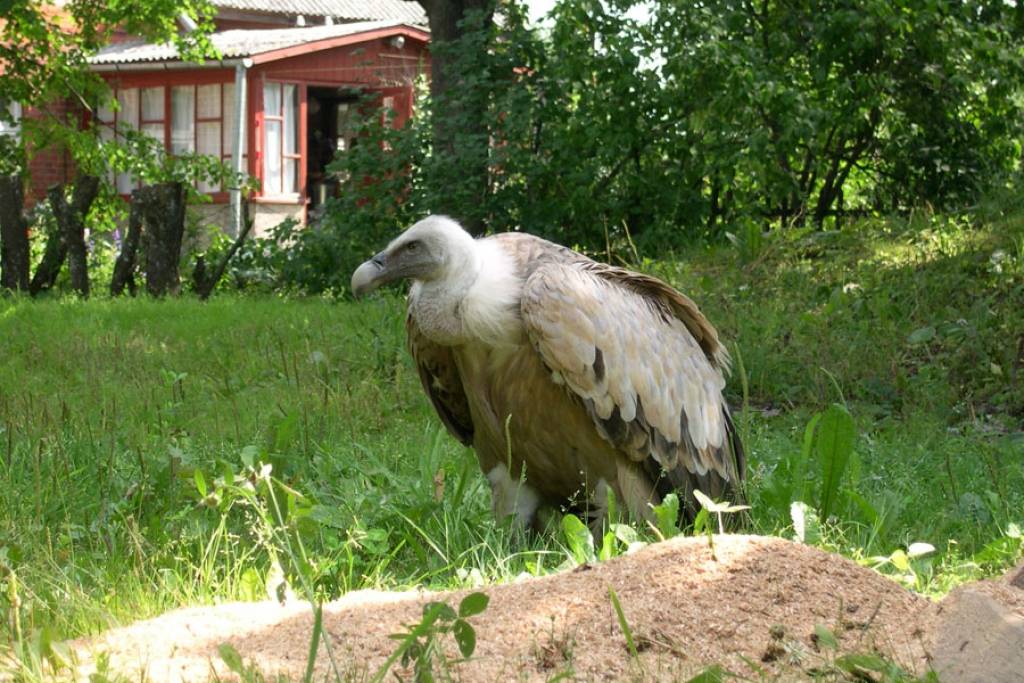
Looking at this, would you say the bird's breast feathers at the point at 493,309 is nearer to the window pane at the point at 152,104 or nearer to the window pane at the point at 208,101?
the window pane at the point at 208,101

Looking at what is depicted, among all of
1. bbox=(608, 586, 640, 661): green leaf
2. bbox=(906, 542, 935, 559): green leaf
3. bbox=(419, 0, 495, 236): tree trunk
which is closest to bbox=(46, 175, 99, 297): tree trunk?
bbox=(419, 0, 495, 236): tree trunk

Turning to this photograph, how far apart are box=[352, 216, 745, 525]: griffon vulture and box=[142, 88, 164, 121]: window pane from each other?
2501 cm

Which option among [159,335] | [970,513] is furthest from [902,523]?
[159,335]

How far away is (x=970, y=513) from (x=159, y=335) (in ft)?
22.0

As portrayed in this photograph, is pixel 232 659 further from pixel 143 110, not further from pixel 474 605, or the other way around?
pixel 143 110

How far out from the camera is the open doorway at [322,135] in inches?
1134

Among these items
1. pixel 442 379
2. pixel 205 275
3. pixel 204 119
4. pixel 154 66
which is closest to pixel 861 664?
pixel 442 379

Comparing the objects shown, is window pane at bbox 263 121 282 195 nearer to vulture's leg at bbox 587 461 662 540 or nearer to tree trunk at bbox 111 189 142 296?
tree trunk at bbox 111 189 142 296

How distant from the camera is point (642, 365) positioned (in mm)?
4887

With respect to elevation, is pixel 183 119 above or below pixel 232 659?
below

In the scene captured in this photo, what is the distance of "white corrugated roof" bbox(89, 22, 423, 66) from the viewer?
26.6 metres

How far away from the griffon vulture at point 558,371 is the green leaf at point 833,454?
36 cm

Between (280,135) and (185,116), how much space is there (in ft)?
7.48

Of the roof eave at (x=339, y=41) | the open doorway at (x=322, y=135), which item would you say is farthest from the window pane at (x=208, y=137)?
the roof eave at (x=339, y=41)
